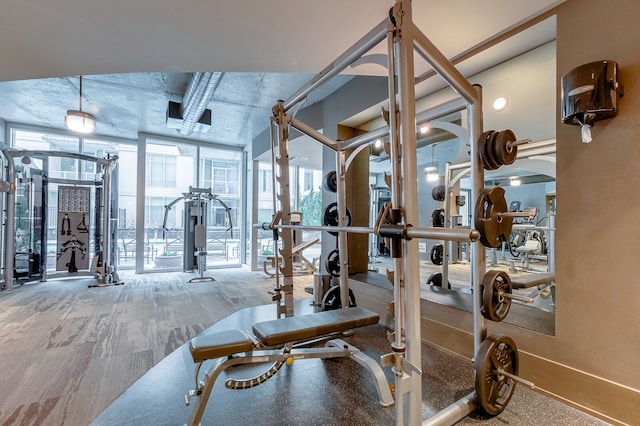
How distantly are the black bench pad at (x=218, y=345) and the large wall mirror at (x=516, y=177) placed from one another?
1.48 metres

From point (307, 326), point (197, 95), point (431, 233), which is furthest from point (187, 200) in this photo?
point (431, 233)

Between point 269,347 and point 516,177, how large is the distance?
3.04 metres

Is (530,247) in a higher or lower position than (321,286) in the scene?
higher

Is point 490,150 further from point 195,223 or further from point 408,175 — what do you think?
point 195,223

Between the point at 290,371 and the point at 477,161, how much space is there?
1902 mm

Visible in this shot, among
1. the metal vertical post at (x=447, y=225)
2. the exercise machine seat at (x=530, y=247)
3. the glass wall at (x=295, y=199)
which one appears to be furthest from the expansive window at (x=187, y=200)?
the exercise machine seat at (x=530, y=247)

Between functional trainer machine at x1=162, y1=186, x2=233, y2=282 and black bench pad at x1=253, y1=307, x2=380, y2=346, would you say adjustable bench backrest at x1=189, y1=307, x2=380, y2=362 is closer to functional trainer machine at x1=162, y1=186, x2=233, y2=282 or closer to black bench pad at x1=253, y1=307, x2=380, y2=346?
black bench pad at x1=253, y1=307, x2=380, y2=346

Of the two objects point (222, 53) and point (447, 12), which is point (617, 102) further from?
point (222, 53)

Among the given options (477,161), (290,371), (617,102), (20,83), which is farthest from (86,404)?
(20,83)

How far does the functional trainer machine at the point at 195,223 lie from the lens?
250 inches

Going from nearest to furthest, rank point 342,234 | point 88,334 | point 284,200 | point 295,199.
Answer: point 284,200, point 342,234, point 88,334, point 295,199

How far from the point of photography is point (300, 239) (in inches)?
262

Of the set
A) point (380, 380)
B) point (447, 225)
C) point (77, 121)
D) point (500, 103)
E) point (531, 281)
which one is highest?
point (77, 121)

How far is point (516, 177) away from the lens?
321cm
